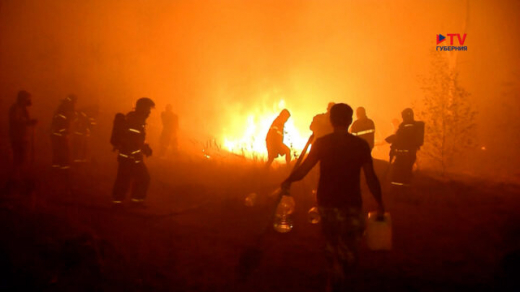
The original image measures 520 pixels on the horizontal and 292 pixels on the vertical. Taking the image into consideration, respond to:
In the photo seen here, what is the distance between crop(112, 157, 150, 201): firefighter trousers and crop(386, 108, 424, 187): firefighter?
19.9 feet

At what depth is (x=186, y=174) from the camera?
11680 mm

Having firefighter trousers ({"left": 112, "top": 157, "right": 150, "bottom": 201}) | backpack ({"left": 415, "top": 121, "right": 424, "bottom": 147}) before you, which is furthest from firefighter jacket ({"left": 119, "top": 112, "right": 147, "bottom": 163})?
backpack ({"left": 415, "top": 121, "right": 424, "bottom": 147})

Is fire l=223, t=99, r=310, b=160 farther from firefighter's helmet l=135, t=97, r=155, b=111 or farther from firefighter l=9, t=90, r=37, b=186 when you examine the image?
firefighter l=9, t=90, r=37, b=186

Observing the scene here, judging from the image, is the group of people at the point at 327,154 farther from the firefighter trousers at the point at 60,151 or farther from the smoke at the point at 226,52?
the smoke at the point at 226,52

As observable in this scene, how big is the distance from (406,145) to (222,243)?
5.40 meters

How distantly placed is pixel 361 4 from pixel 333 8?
214 cm

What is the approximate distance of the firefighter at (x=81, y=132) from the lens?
433 inches

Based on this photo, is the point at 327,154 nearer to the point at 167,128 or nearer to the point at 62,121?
the point at 62,121

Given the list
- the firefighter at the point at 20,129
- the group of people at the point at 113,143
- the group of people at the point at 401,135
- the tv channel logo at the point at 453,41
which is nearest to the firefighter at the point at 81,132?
the group of people at the point at 113,143

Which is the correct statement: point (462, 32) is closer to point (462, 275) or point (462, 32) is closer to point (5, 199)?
point (462, 275)

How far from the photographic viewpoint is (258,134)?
19.1 m

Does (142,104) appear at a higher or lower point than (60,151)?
higher

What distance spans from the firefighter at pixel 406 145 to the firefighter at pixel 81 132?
939 cm

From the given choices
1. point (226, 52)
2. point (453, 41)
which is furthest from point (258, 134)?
point (453, 41)
